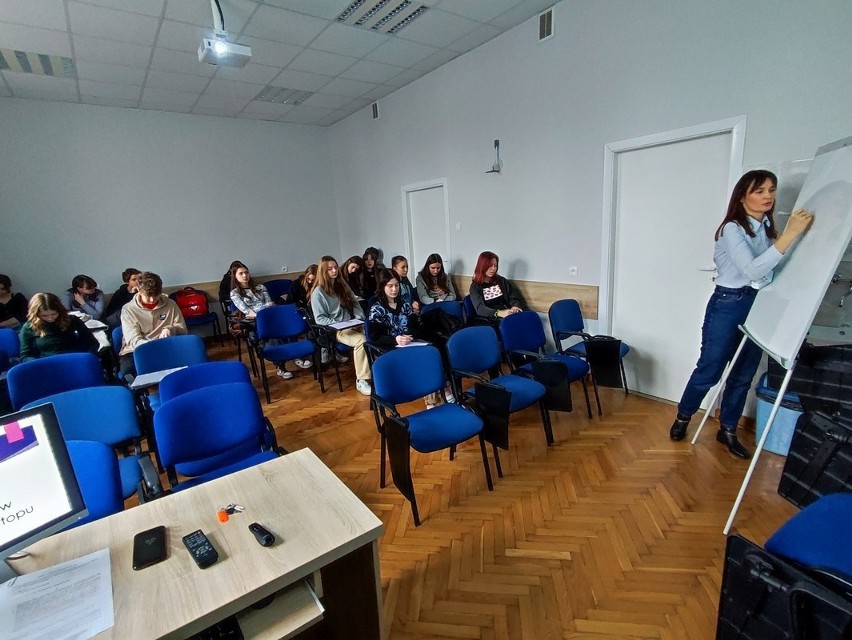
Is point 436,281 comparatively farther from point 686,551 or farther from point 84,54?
point 84,54

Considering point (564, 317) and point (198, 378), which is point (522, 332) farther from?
point (198, 378)

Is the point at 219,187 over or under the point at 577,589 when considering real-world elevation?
over

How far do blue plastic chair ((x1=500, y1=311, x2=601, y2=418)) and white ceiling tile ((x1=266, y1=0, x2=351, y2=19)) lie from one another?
2.85m

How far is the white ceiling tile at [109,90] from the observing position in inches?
183

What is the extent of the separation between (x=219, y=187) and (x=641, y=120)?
566 centimetres

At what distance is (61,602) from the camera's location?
0.99m

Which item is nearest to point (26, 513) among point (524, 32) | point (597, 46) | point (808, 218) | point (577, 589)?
point (577, 589)

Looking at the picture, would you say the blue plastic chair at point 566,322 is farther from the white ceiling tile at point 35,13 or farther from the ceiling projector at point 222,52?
the white ceiling tile at point 35,13

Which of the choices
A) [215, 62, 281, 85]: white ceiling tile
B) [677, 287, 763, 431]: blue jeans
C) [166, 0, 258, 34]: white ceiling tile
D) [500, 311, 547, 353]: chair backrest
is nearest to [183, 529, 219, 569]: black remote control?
[500, 311, 547, 353]: chair backrest

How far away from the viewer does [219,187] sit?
246 inches

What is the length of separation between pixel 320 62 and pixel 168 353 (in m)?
3.38

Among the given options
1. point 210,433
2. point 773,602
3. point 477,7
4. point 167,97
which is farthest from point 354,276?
point 773,602

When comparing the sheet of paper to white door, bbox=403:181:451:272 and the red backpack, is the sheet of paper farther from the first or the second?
the red backpack

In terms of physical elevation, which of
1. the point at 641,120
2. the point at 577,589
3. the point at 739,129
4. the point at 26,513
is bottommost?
the point at 577,589
